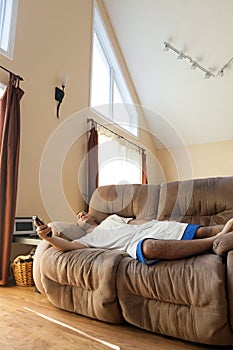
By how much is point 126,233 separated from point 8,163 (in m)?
1.27

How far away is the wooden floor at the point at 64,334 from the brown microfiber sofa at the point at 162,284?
1.7 inches

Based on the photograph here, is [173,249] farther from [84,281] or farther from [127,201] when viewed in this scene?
[127,201]

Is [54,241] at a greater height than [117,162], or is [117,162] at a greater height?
[117,162]

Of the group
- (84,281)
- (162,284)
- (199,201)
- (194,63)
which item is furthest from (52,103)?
(162,284)

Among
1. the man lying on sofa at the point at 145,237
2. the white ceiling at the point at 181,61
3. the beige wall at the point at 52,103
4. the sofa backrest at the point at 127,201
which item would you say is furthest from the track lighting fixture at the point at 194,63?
the man lying on sofa at the point at 145,237

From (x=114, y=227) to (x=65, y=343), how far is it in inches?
36.5

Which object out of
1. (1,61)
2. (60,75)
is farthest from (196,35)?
(1,61)

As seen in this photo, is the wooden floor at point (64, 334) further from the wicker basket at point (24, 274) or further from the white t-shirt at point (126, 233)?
the wicker basket at point (24, 274)

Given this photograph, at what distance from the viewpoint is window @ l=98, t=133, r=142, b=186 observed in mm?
4047

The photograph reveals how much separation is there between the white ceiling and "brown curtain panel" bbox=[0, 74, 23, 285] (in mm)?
2602

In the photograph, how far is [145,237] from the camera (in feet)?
5.75

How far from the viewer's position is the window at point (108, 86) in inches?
167

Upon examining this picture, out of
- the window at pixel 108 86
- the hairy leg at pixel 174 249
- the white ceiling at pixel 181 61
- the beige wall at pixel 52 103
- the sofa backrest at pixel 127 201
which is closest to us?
the hairy leg at pixel 174 249

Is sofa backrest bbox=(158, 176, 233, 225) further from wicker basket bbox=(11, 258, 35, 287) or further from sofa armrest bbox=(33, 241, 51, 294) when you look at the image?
wicker basket bbox=(11, 258, 35, 287)
